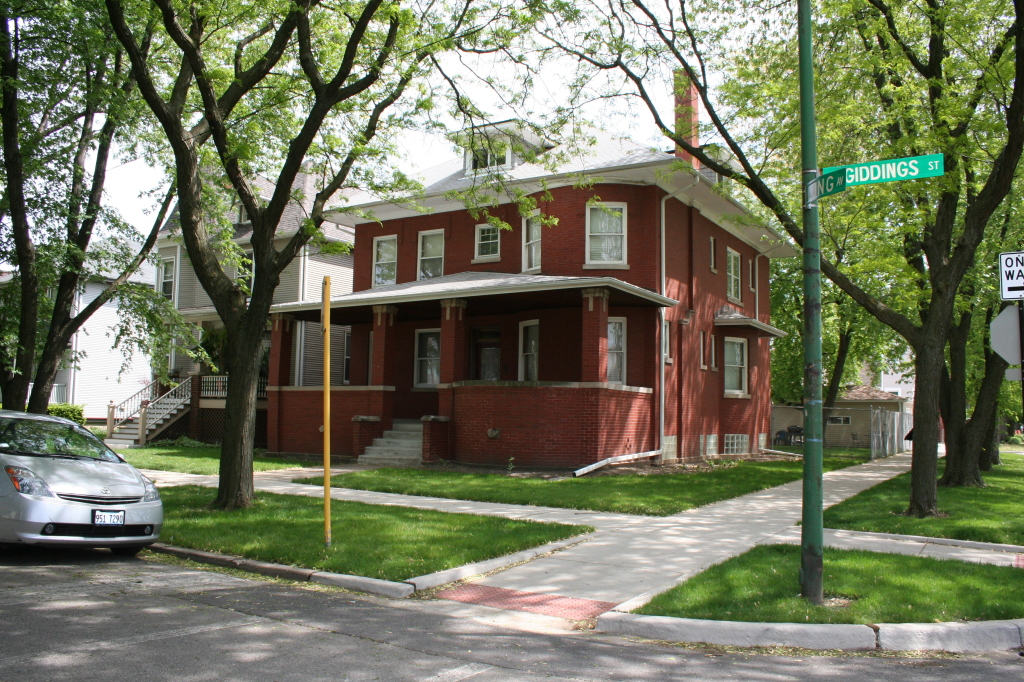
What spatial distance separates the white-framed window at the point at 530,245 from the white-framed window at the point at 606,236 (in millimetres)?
1484

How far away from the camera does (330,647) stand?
548cm

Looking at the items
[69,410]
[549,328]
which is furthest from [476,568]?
[69,410]

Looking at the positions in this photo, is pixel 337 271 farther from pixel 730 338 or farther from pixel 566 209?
pixel 730 338

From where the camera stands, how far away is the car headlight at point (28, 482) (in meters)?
7.79

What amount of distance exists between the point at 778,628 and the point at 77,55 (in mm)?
16605

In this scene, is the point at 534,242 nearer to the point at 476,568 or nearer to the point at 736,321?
the point at 736,321

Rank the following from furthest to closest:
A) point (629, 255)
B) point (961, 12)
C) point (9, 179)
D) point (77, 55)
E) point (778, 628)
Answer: point (629, 255), point (77, 55), point (9, 179), point (961, 12), point (778, 628)

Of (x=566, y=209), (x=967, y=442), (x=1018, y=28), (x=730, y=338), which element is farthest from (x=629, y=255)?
(x=1018, y=28)

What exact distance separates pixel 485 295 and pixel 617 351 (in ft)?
12.7

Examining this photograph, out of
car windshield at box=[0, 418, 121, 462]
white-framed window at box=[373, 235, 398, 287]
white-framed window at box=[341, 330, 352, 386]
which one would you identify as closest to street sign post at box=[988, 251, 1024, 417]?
car windshield at box=[0, 418, 121, 462]

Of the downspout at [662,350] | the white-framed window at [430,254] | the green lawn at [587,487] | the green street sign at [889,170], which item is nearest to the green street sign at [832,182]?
the green street sign at [889,170]

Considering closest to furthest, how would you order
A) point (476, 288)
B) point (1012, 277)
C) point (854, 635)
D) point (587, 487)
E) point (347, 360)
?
point (854, 635)
point (1012, 277)
point (587, 487)
point (476, 288)
point (347, 360)

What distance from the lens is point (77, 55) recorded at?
15.7 m

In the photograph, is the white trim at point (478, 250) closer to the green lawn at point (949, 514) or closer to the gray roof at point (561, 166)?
the gray roof at point (561, 166)
